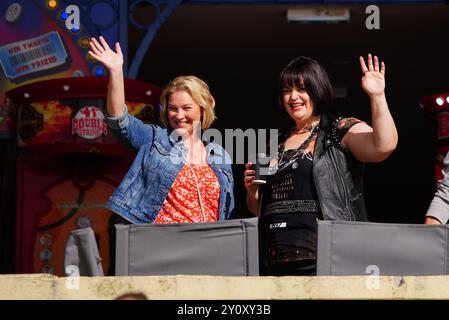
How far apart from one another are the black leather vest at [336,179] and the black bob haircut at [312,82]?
127 mm

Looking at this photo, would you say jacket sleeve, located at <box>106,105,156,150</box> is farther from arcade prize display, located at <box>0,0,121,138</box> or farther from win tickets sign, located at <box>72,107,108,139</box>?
arcade prize display, located at <box>0,0,121,138</box>

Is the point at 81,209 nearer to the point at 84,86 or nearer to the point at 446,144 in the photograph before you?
the point at 84,86

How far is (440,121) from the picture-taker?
6.50 m

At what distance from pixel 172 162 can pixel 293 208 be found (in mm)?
633

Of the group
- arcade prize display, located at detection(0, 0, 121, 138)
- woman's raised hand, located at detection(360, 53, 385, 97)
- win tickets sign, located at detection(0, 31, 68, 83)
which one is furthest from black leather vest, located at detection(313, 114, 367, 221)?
win tickets sign, located at detection(0, 31, 68, 83)

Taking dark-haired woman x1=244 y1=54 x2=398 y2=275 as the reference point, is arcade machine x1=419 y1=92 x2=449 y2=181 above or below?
above

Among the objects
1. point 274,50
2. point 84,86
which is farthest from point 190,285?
point 274,50

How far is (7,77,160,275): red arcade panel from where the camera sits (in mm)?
5891

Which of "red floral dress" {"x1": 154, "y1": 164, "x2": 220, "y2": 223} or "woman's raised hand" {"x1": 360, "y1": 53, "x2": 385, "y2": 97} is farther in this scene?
"red floral dress" {"x1": 154, "y1": 164, "x2": 220, "y2": 223}

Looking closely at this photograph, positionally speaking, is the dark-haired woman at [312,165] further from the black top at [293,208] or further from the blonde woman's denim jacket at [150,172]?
the blonde woman's denim jacket at [150,172]

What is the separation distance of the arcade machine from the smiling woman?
8.45ft

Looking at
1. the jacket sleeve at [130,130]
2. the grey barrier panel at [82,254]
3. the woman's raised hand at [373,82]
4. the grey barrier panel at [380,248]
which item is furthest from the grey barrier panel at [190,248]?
the jacket sleeve at [130,130]

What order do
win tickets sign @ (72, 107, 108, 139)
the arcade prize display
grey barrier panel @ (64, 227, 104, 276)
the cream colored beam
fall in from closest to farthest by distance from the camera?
the cream colored beam → grey barrier panel @ (64, 227, 104, 276) → win tickets sign @ (72, 107, 108, 139) → the arcade prize display

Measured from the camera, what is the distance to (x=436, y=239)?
328cm
